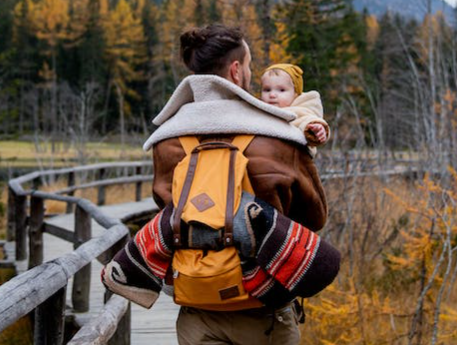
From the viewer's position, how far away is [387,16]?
5812cm

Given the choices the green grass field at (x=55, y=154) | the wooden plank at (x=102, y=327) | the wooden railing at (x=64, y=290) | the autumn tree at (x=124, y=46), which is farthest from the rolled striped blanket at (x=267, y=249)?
the autumn tree at (x=124, y=46)

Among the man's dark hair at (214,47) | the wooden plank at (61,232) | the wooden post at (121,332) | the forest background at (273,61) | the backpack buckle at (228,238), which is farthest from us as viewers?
the forest background at (273,61)

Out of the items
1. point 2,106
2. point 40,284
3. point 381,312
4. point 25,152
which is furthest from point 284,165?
point 25,152

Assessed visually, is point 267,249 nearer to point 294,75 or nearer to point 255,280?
point 255,280

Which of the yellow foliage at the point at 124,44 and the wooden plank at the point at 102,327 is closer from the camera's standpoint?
the wooden plank at the point at 102,327

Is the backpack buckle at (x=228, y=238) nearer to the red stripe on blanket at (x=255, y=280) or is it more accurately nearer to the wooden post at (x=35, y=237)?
the red stripe on blanket at (x=255, y=280)

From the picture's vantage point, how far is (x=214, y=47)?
213 centimetres

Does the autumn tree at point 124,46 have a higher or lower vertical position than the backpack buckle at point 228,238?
higher

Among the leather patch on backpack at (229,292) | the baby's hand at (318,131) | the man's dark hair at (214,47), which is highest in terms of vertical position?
the man's dark hair at (214,47)

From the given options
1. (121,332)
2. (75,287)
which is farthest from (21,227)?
(121,332)

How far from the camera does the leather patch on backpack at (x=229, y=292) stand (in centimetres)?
195

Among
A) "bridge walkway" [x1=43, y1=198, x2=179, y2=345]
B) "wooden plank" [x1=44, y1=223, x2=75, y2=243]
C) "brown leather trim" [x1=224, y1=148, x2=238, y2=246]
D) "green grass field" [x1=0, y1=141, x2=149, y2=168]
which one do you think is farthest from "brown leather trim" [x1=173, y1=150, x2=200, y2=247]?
"green grass field" [x1=0, y1=141, x2=149, y2=168]

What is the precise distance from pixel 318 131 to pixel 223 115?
301 millimetres

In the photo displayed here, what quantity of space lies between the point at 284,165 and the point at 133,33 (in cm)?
6218
